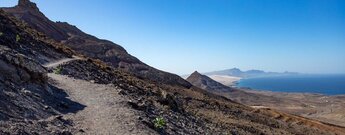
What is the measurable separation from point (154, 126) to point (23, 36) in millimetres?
18242

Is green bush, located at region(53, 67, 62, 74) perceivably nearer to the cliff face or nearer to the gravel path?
the gravel path

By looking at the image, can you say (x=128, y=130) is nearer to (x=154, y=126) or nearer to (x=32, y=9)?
(x=154, y=126)

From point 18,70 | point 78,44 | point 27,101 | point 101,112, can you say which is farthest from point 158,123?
point 78,44

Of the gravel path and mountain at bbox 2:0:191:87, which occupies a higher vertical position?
mountain at bbox 2:0:191:87

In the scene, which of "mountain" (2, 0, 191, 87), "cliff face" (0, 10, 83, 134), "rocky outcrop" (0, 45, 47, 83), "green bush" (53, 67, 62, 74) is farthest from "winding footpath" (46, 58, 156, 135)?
"mountain" (2, 0, 191, 87)

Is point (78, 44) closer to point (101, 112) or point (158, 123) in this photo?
point (101, 112)

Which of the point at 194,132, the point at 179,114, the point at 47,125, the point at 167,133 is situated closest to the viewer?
the point at 47,125

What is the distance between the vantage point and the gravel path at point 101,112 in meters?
14.1

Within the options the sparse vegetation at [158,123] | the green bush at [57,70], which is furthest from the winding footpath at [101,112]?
the green bush at [57,70]

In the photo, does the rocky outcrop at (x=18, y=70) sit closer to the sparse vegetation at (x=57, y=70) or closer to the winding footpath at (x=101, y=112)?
the winding footpath at (x=101, y=112)

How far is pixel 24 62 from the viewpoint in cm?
1731

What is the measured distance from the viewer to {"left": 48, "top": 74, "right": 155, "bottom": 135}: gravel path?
14.1 metres

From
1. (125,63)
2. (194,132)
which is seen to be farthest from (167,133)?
(125,63)

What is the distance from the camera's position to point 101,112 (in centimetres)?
1625
